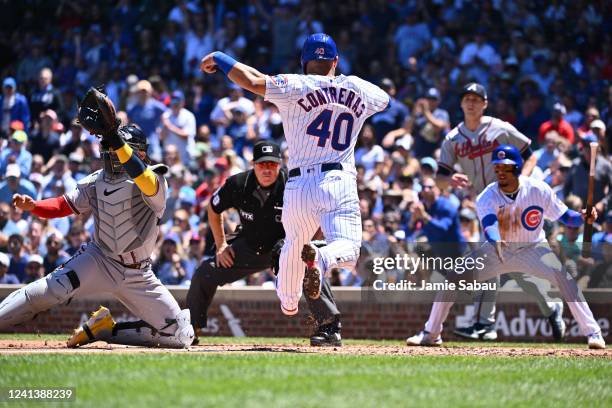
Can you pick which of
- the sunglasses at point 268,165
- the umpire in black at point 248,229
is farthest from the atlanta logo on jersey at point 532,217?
the sunglasses at point 268,165

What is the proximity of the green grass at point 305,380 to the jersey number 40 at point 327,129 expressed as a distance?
156 cm

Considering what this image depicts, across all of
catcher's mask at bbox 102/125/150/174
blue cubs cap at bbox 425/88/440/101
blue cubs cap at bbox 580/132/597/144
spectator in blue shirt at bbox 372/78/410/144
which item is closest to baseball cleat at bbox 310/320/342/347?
catcher's mask at bbox 102/125/150/174

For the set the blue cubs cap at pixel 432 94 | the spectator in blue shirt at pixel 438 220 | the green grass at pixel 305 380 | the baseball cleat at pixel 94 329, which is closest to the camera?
the green grass at pixel 305 380

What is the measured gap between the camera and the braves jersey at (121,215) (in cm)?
895

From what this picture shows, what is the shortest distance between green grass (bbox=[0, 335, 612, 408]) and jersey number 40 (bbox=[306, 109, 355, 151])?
1.56m

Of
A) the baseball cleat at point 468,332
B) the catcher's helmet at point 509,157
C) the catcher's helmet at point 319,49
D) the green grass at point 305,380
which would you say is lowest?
the baseball cleat at point 468,332

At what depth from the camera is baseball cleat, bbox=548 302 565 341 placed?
1124 cm

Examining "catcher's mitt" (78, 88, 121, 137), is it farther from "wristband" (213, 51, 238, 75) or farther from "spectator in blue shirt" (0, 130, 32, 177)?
"spectator in blue shirt" (0, 130, 32, 177)

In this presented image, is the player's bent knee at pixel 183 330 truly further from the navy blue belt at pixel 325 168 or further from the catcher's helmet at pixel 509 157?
the catcher's helmet at pixel 509 157

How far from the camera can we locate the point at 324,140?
28.0 feet

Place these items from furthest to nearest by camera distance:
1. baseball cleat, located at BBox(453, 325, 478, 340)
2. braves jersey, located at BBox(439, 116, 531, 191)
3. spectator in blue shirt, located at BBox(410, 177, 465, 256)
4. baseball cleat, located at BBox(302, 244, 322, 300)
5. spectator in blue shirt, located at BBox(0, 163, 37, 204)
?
spectator in blue shirt, located at BBox(0, 163, 37, 204) → spectator in blue shirt, located at BBox(410, 177, 465, 256) → braves jersey, located at BBox(439, 116, 531, 191) → baseball cleat, located at BBox(453, 325, 478, 340) → baseball cleat, located at BBox(302, 244, 322, 300)

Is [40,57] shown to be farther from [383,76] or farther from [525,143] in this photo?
[525,143]

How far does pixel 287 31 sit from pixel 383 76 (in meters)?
2.11

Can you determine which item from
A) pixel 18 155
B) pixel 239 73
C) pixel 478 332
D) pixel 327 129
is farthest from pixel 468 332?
pixel 18 155
